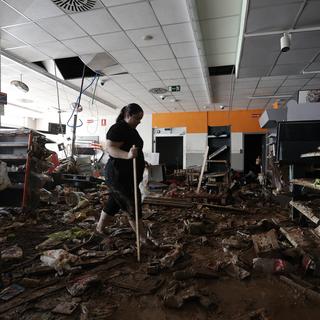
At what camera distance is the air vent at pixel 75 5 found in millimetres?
3441

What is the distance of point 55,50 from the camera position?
5.07 m

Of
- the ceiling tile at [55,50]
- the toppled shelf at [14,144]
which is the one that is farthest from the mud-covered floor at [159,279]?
the ceiling tile at [55,50]

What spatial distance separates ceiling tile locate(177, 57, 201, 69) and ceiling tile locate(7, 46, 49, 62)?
118 inches

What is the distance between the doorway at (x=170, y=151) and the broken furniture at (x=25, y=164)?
731cm

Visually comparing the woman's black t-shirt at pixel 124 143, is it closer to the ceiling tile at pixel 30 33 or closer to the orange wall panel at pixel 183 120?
the ceiling tile at pixel 30 33

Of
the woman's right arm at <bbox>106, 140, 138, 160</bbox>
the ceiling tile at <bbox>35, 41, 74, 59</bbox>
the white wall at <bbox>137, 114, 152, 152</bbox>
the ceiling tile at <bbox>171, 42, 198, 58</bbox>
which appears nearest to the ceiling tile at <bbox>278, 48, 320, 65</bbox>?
the ceiling tile at <bbox>171, 42, 198, 58</bbox>

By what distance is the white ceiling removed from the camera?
355cm

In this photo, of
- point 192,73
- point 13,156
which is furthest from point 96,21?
point 192,73

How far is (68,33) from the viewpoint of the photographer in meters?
4.34

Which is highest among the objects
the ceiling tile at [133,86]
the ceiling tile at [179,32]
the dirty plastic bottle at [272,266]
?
the ceiling tile at [179,32]

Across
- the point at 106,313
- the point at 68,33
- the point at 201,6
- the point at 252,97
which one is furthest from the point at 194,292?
the point at 252,97

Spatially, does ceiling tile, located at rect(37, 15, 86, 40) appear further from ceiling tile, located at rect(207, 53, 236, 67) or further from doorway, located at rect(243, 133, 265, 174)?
doorway, located at rect(243, 133, 265, 174)

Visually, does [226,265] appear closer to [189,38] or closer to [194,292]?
[194,292]

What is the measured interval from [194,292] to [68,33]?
14.8 feet
